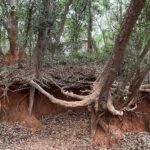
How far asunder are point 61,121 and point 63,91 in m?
1.01

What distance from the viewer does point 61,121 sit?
8523mm

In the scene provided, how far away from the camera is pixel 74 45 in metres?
12.1

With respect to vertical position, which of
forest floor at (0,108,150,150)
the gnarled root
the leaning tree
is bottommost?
forest floor at (0,108,150,150)

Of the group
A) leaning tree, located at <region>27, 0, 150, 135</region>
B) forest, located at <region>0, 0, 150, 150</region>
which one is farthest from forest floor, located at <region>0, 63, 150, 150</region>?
leaning tree, located at <region>27, 0, 150, 135</region>

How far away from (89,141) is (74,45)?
16.1ft

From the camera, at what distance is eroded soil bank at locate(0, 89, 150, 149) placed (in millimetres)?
7934

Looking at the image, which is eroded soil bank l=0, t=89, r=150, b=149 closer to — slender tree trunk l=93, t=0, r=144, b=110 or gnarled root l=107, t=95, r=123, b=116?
gnarled root l=107, t=95, r=123, b=116

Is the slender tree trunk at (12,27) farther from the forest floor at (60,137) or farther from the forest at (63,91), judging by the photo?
the forest floor at (60,137)

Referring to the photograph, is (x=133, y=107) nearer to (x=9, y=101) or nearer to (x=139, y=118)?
(x=139, y=118)

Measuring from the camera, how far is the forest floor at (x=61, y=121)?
7652mm

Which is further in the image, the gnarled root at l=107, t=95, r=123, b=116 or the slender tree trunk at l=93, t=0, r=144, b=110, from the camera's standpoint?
the gnarled root at l=107, t=95, r=123, b=116

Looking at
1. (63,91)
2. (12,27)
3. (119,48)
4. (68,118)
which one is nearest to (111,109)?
(63,91)

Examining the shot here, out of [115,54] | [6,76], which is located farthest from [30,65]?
[115,54]

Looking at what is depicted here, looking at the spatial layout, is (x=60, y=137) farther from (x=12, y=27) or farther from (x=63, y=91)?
(x=12, y=27)
